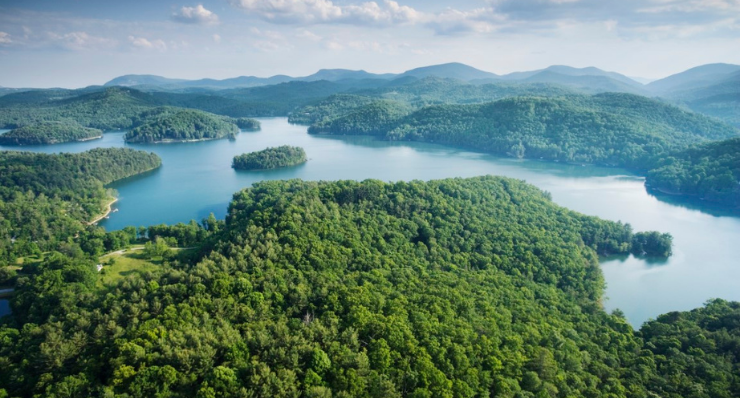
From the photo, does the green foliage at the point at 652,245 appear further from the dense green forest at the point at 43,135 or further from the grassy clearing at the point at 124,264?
the dense green forest at the point at 43,135

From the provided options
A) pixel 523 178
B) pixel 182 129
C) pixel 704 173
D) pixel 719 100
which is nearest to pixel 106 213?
pixel 523 178

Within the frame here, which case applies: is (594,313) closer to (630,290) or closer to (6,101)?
(630,290)

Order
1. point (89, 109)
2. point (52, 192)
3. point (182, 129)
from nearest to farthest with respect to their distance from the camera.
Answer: point (52, 192)
point (182, 129)
point (89, 109)

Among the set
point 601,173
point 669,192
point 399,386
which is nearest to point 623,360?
point 399,386

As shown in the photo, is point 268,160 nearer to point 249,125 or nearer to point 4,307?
point 4,307

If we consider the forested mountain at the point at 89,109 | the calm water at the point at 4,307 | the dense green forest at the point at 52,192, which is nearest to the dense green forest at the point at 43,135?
the forested mountain at the point at 89,109

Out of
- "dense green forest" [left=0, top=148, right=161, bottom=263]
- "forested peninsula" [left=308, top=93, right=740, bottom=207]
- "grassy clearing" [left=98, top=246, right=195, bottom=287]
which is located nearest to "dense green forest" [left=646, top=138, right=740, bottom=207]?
"forested peninsula" [left=308, top=93, right=740, bottom=207]

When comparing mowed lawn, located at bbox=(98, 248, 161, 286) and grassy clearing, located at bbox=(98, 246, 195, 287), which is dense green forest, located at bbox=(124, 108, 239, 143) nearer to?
grassy clearing, located at bbox=(98, 246, 195, 287)
